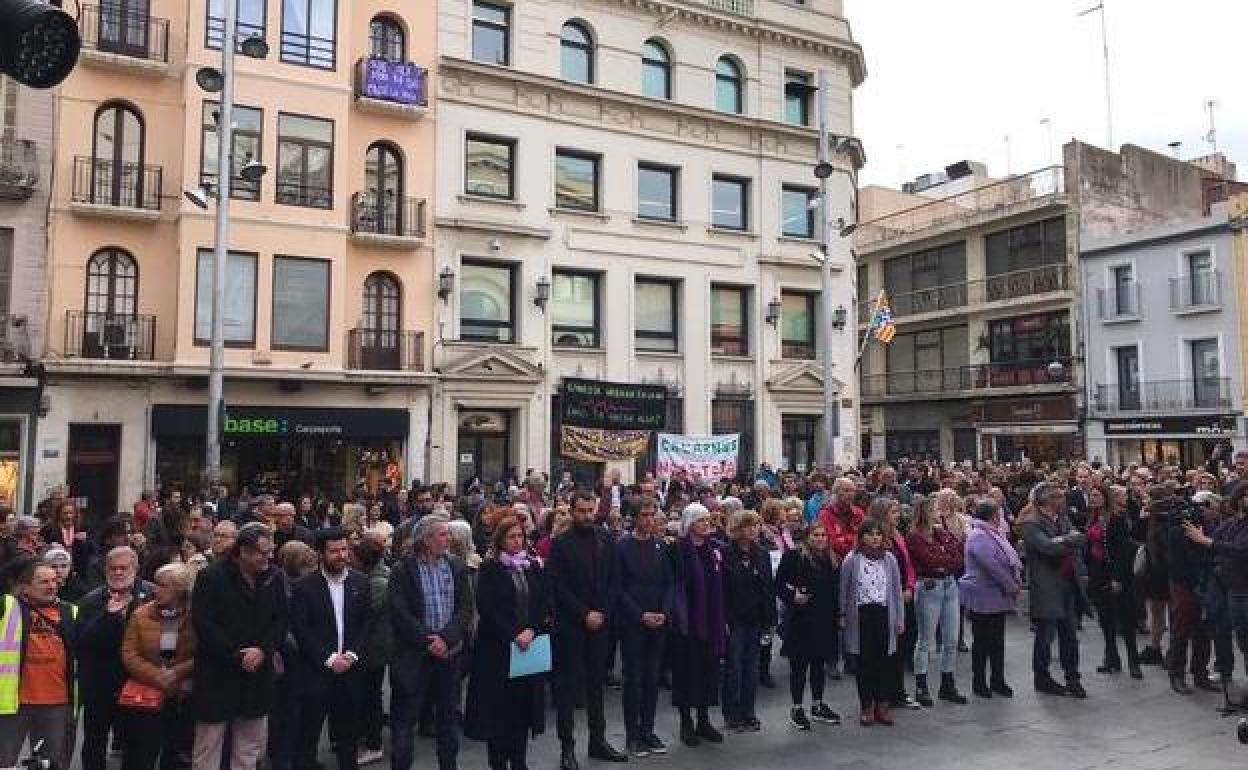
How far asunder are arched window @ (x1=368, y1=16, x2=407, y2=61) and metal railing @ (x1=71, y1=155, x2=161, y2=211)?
586 cm

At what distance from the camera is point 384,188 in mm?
22328

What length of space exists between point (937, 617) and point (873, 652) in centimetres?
123

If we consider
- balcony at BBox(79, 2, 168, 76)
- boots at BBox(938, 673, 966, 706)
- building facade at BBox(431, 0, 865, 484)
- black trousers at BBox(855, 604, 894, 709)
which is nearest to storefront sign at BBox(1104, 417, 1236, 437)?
building facade at BBox(431, 0, 865, 484)

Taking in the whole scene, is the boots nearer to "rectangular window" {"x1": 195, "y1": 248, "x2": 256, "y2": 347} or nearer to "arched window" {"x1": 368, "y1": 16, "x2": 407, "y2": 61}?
"rectangular window" {"x1": 195, "y1": 248, "x2": 256, "y2": 347}

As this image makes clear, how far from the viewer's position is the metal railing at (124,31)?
1923cm

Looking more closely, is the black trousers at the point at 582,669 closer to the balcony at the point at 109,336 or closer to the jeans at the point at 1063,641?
the jeans at the point at 1063,641

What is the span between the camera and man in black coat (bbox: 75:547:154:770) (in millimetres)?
6363

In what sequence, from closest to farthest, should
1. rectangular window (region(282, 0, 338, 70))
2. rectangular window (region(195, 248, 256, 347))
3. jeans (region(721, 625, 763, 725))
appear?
jeans (region(721, 625, 763, 725)) < rectangular window (region(195, 248, 256, 347)) < rectangular window (region(282, 0, 338, 70))

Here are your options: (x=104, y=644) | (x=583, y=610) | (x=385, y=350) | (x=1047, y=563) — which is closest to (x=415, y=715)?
(x=583, y=610)

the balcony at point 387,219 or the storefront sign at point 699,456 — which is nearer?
the storefront sign at point 699,456

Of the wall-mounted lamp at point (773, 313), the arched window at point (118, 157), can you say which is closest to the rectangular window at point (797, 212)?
the wall-mounted lamp at point (773, 313)

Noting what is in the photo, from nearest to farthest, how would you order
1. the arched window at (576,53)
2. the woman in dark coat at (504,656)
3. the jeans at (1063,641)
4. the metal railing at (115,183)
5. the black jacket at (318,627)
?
the black jacket at (318,627), the woman in dark coat at (504,656), the jeans at (1063,641), the metal railing at (115,183), the arched window at (576,53)

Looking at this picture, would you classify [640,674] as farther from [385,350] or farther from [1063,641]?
[385,350]

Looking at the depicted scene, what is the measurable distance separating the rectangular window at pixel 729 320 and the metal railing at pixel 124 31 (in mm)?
14681
